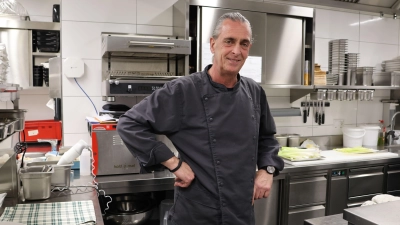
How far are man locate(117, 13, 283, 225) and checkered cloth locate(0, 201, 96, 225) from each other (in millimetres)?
447

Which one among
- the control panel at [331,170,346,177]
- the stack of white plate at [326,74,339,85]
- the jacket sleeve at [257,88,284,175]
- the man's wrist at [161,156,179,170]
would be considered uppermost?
the stack of white plate at [326,74,339,85]

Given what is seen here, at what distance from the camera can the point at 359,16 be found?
414 centimetres

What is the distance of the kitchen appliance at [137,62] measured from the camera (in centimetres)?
260

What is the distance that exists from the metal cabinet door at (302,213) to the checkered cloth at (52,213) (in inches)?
70.6

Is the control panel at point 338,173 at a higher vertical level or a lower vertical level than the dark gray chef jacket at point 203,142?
lower

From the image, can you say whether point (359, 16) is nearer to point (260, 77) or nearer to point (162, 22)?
point (260, 77)

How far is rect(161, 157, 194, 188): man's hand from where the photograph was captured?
5.08 feet

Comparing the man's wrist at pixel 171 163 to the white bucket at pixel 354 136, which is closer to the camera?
the man's wrist at pixel 171 163

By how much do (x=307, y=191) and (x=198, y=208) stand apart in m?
1.74

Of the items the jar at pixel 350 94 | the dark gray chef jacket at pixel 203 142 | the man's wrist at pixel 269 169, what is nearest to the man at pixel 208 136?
the dark gray chef jacket at pixel 203 142

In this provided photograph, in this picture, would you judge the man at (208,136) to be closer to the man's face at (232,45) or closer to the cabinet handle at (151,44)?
the man's face at (232,45)

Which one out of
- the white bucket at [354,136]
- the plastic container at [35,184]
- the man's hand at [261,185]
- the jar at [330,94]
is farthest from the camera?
the white bucket at [354,136]

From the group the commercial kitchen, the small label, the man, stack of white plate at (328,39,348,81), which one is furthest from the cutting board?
the small label

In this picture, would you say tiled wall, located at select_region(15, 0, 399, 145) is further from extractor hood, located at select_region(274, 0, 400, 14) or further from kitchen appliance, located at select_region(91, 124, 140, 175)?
kitchen appliance, located at select_region(91, 124, 140, 175)
